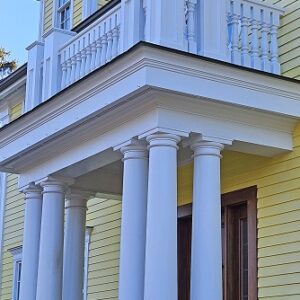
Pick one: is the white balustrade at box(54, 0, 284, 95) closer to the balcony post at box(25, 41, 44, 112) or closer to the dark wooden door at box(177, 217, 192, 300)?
the balcony post at box(25, 41, 44, 112)

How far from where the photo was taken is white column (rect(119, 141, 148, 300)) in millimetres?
8594

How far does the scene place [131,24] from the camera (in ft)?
29.3

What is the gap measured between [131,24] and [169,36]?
663 mm

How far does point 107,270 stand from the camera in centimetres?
1381

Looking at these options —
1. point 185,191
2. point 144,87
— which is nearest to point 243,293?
point 185,191

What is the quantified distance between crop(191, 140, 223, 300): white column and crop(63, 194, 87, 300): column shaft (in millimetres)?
4107

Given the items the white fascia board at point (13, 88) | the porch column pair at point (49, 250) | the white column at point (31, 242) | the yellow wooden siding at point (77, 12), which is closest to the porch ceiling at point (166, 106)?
the porch column pair at point (49, 250)

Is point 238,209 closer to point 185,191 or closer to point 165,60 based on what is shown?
point 185,191

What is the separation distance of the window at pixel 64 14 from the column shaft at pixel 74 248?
7.22 metres

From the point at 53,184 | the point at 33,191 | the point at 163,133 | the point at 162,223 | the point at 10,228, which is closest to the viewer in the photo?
the point at 162,223

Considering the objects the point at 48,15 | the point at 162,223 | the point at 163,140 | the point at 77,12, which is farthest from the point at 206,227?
the point at 48,15

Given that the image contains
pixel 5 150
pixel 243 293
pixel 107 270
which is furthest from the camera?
pixel 107 270

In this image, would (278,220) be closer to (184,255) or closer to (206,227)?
(206,227)

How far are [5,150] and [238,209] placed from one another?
3.76 meters
